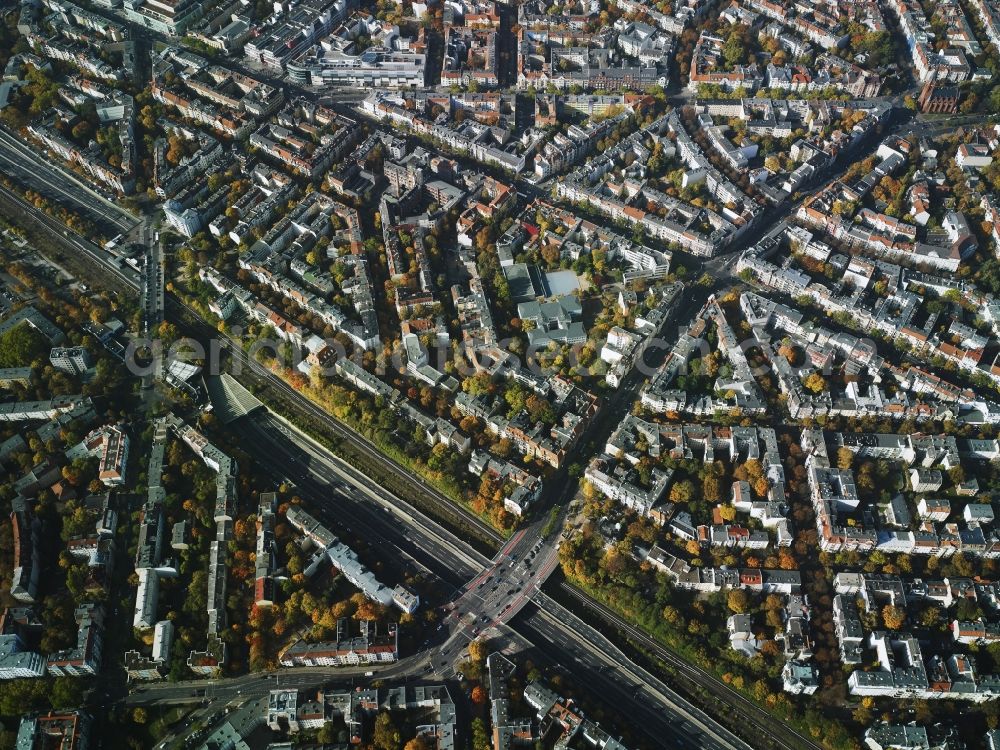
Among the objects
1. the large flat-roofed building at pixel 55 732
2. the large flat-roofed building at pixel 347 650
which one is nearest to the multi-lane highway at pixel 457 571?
the large flat-roofed building at pixel 347 650

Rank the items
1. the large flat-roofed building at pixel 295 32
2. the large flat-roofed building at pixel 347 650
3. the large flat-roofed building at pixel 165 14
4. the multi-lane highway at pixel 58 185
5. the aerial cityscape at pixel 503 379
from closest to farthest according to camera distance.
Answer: the large flat-roofed building at pixel 347 650 → the aerial cityscape at pixel 503 379 → the multi-lane highway at pixel 58 185 → the large flat-roofed building at pixel 295 32 → the large flat-roofed building at pixel 165 14

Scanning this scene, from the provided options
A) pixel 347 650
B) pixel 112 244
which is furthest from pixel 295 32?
pixel 347 650

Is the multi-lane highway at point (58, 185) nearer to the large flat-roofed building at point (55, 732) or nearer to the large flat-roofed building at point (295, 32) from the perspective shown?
the large flat-roofed building at point (295, 32)

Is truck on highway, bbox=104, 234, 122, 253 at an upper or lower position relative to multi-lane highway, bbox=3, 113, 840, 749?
upper

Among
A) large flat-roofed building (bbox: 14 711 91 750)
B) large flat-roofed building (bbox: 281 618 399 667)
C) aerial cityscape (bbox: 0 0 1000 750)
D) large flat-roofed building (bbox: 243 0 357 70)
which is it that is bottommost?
large flat-roofed building (bbox: 14 711 91 750)

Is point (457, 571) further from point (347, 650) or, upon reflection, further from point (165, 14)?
point (165, 14)

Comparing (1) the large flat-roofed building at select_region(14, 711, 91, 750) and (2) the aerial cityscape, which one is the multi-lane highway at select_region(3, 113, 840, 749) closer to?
(2) the aerial cityscape

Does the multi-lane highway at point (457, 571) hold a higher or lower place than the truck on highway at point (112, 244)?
lower

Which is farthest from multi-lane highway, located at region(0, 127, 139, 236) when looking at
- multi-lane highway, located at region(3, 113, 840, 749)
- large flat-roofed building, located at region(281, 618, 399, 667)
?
large flat-roofed building, located at region(281, 618, 399, 667)

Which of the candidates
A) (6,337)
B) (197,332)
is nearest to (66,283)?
(6,337)
